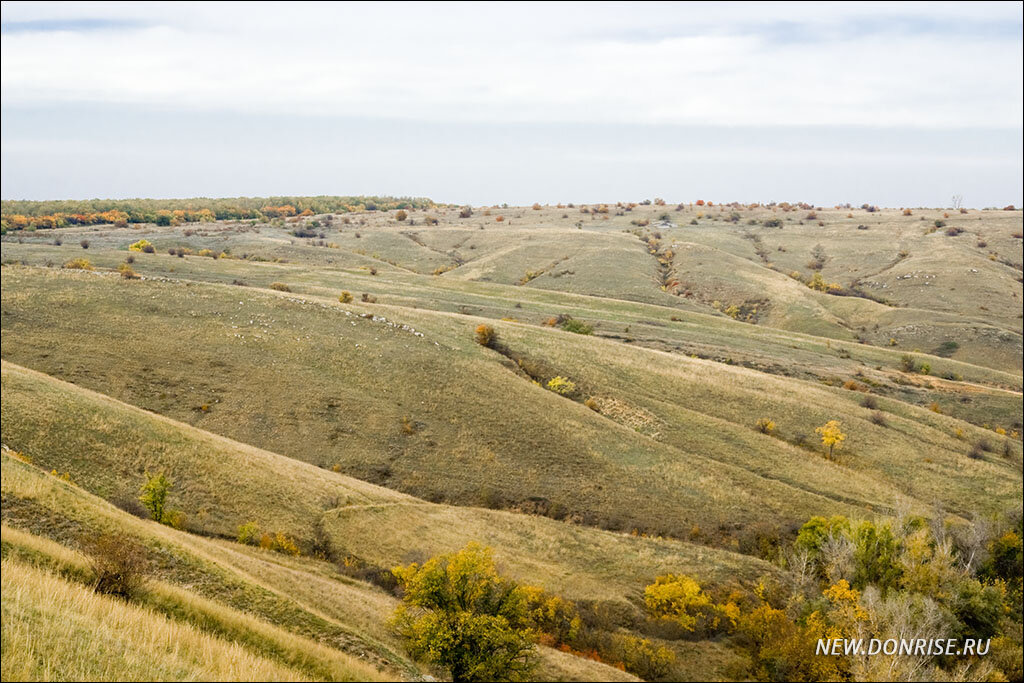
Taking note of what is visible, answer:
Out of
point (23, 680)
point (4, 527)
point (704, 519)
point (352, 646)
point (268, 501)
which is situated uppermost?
point (23, 680)

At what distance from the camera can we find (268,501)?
1555 inches

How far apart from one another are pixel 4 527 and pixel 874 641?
3723 centimetres

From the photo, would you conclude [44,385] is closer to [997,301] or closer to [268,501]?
[268,501]

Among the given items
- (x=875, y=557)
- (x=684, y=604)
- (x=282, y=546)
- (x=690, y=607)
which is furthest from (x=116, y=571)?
(x=875, y=557)

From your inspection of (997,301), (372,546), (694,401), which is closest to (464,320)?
(694,401)

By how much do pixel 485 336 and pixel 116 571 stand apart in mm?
59733

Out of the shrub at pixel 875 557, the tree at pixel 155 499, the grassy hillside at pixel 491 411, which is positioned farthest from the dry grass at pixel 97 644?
the shrub at pixel 875 557

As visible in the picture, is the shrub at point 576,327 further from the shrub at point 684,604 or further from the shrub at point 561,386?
the shrub at point 684,604

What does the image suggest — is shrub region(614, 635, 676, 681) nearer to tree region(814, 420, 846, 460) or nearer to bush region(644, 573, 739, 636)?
bush region(644, 573, 739, 636)

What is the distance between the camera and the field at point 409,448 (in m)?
19.7

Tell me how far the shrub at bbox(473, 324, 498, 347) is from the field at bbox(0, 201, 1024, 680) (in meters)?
0.48

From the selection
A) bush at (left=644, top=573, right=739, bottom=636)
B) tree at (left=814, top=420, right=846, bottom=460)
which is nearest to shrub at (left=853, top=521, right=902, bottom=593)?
bush at (left=644, top=573, right=739, bottom=636)

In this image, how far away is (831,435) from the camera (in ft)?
209

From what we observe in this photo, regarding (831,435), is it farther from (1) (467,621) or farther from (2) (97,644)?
(2) (97,644)
